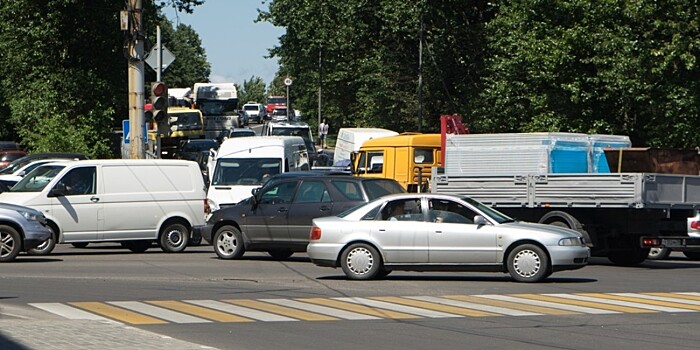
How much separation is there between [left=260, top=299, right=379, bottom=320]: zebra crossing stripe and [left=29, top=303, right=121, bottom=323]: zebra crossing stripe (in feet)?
8.27

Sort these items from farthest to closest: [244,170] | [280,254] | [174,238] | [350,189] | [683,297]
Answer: [244,170], [174,238], [280,254], [350,189], [683,297]

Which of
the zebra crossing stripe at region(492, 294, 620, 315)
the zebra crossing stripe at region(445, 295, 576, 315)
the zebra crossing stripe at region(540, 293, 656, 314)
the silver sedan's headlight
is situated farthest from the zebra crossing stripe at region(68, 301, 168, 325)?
the silver sedan's headlight

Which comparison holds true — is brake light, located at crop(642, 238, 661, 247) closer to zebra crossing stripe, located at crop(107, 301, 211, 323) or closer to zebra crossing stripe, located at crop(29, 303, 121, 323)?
zebra crossing stripe, located at crop(107, 301, 211, 323)

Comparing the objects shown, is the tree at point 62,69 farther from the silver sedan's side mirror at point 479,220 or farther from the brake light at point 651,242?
the silver sedan's side mirror at point 479,220

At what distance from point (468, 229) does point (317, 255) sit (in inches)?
96.3

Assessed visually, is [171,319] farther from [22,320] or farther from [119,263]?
[119,263]

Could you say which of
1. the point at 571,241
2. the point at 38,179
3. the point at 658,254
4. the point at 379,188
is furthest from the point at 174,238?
the point at 658,254

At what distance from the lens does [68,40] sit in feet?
166

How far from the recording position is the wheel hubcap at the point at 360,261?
1819 centimetres

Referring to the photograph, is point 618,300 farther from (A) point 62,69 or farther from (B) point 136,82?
(A) point 62,69

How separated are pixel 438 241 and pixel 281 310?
4.36 meters

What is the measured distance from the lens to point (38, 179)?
79.6 ft

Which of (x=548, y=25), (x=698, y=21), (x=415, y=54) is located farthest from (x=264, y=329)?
(x=415, y=54)

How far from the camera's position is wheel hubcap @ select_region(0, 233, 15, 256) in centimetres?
2141
